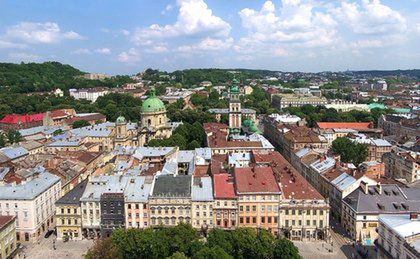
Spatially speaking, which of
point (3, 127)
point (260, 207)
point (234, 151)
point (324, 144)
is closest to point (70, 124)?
point (3, 127)

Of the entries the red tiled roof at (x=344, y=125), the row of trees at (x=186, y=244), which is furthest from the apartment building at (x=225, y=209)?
the red tiled roof at (x=344, y=125)

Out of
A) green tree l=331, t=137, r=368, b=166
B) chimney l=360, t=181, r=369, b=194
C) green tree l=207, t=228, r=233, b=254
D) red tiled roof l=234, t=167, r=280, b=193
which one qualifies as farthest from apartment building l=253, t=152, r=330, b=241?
green tree l=331, t=137, r=368, b=166

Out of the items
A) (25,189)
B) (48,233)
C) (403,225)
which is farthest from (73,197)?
(403,225)

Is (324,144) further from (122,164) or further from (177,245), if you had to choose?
(177,245)

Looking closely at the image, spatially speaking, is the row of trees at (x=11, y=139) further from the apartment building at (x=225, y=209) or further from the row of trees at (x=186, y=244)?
the row of trees at (x=186, y=244)

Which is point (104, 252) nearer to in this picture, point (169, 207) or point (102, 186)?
point (169, 207)

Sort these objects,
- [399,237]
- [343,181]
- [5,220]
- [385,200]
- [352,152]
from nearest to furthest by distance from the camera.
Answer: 1. [399,237]
2. [5,220]
3. [385,200]
4. [343,181]
5. [352,152]
